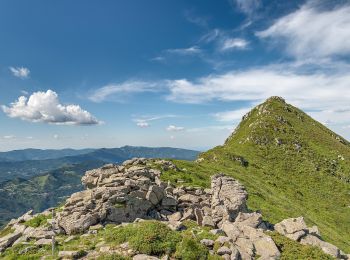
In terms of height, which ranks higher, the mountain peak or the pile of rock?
the mountain peak

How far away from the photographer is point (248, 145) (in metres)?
107

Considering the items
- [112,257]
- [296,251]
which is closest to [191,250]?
[112,257]

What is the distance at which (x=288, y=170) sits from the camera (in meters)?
95.0

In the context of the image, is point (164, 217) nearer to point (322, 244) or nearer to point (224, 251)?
point (224, 251)

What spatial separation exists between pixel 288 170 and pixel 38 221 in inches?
3047

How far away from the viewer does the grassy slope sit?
58.3 meters

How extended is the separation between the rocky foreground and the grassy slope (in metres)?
12.7

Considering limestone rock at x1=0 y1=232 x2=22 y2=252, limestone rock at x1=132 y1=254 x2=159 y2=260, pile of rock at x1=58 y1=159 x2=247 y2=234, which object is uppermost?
pile of rock at x1=58 y1=159 x2=247 y2=234

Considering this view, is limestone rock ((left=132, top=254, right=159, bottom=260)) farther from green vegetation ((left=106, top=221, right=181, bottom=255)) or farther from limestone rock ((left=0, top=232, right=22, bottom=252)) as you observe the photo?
limestone rock ((left=0, top=232, right=22, bottom=252))

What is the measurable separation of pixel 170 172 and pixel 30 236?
1164 inches

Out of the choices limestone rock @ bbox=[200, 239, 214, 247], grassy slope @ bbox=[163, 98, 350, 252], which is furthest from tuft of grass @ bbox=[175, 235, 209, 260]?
grassy slope @ bbox=[163, 98, 350, 252]

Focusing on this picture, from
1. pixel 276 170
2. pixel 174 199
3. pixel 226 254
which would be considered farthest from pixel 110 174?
pixel 276 170

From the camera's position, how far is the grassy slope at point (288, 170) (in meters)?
58.3

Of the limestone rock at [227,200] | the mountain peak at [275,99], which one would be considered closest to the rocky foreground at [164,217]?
the limestone rock at [227,200]
